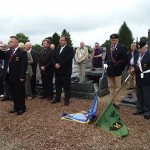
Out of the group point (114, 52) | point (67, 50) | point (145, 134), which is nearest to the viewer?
point (145, 134)

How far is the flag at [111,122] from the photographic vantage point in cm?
653

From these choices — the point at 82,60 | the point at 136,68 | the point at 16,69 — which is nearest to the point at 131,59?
the point at 136,68

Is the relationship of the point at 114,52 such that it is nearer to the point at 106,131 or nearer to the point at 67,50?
the point at 67,50

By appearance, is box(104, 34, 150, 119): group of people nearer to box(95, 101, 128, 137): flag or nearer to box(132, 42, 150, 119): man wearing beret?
box(132, 42, 150, 119): man wearing beret

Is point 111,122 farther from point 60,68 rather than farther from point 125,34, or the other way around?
point 125,34

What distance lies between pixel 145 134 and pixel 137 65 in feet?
6.53

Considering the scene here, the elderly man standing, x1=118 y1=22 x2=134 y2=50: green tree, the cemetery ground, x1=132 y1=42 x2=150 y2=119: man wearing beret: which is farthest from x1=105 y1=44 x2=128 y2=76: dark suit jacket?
x1=118 y1=22 x2=134 y2=50: green tree

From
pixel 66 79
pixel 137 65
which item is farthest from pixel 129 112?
pixel 66 79

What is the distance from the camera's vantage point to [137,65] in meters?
7.68

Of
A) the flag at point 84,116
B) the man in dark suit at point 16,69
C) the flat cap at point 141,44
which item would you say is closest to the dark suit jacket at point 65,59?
the man in dark suit at point 16,69

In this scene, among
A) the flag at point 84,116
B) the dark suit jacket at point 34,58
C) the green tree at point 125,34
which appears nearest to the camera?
the flag at point 84,116

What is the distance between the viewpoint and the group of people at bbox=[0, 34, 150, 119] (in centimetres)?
760

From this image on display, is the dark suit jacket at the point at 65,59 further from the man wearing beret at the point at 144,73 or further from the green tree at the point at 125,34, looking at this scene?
the green tree at the point at 125,34

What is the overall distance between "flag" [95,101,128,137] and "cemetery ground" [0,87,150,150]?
137 millimetres
